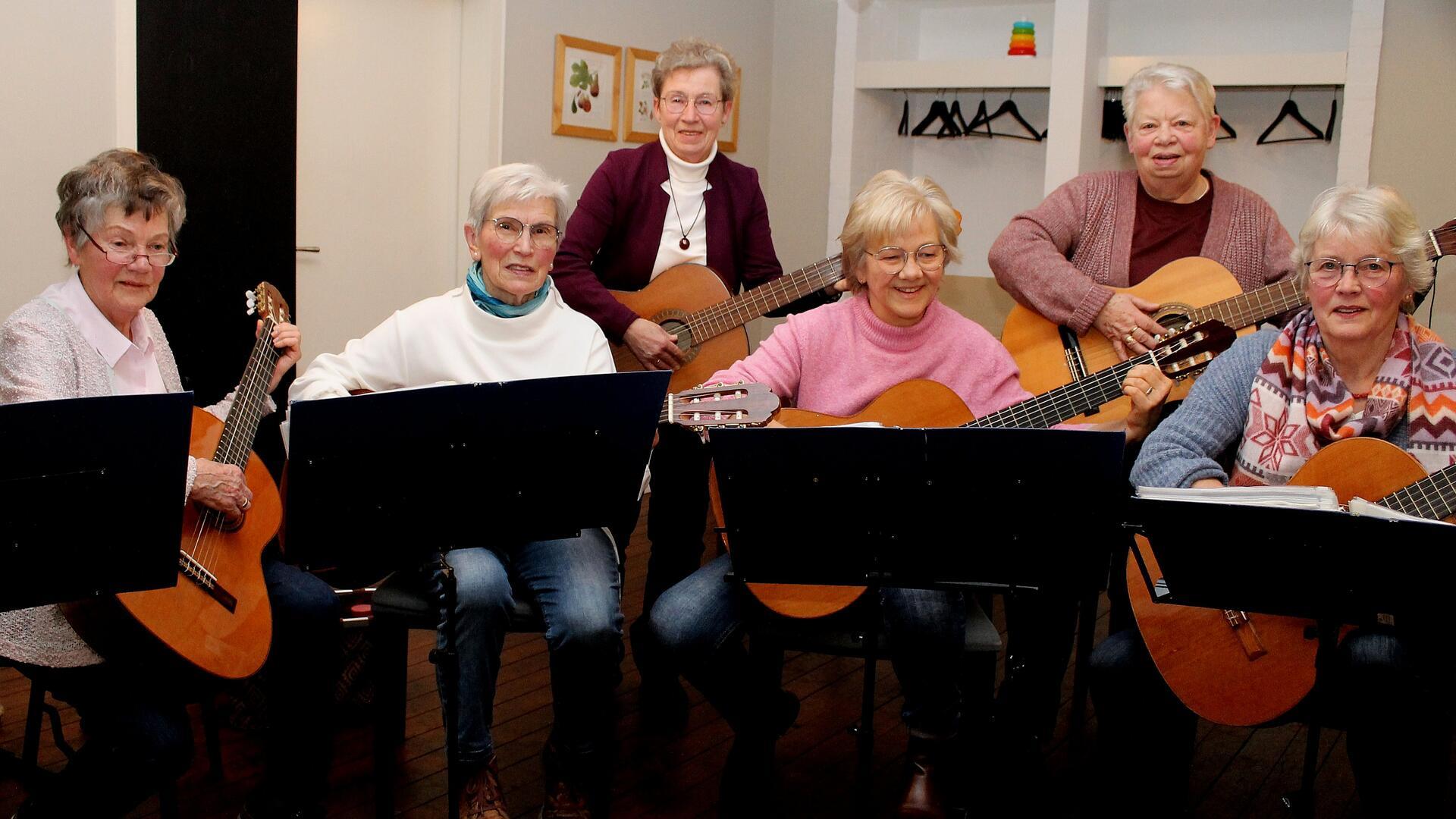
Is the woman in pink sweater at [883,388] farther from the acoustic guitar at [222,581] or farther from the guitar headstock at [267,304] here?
the guitar headstock at [267,304]

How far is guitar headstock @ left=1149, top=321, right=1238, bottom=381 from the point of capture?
8.54 ft

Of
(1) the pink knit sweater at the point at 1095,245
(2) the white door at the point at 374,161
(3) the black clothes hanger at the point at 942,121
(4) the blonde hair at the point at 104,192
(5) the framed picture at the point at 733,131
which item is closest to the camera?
(4) the blonde hair at the point at 104,192

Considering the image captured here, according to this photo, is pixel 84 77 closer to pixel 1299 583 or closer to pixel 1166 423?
pixel 1166 423

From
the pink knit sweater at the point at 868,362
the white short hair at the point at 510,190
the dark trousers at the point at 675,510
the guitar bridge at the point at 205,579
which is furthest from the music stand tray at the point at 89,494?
the dark trousers at the point at 675,510

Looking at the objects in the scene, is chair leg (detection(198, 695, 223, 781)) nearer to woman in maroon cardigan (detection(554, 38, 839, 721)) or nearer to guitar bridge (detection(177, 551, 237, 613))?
guitar bridge (detection(177, 551, 237, 613))

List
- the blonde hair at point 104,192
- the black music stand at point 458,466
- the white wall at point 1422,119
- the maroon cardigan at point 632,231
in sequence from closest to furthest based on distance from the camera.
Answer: the black music stand at point 458,466
the blonde hair at point 104,192
the maroon cardigan at point 632,231
the white wall at point 1422,119

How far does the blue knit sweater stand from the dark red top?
0.63m

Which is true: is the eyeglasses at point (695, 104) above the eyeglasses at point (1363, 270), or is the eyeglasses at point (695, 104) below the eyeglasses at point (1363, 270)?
above

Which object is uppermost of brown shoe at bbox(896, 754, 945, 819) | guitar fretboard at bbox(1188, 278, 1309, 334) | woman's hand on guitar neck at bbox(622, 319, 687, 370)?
guitar fretboard at bbox(1188, 278, 1309, 334)

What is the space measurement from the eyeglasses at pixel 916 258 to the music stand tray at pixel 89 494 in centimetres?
142

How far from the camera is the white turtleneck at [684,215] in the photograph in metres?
3.39

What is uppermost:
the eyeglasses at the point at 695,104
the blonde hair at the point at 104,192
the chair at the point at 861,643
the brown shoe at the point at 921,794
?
the eyeglasses at the point at 695,104

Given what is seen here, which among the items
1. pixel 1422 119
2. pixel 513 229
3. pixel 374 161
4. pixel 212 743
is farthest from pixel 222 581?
pixel 1422 119

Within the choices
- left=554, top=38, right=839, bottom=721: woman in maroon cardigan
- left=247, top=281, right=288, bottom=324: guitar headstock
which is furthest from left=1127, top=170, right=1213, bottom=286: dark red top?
left=247, top=281, right=288, bottom=324: guitar headstock
